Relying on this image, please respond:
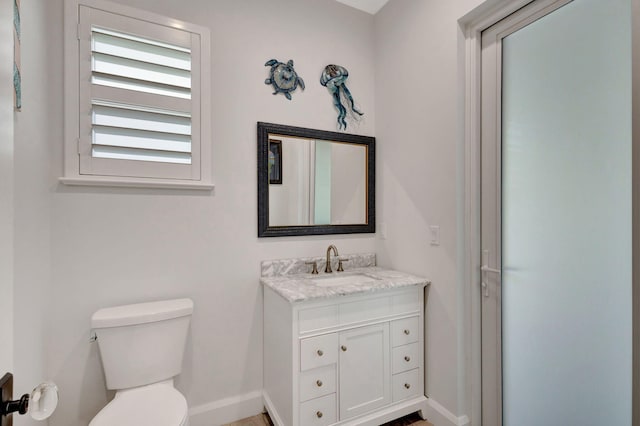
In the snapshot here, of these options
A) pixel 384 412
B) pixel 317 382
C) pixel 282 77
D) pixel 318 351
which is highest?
pixel 282 77

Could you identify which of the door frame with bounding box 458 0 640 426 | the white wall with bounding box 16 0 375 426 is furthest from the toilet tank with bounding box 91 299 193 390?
the door frame with bounding box 458 0 640 426

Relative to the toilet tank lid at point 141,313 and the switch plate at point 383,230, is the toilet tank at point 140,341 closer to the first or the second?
the toilet tank lid at point 141,313

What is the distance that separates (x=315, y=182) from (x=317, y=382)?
126 cm

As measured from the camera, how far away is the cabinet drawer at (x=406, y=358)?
188 cm

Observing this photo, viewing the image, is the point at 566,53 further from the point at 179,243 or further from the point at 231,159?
the point at 179,243

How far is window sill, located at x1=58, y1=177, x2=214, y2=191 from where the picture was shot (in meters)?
1.58

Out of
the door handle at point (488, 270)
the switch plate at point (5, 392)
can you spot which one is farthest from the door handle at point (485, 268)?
the switch plate at point (5, 392)

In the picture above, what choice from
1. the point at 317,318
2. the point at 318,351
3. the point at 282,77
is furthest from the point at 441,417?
the point at 282,77

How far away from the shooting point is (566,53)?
4.65ft

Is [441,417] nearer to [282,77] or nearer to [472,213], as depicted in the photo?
[472,213]

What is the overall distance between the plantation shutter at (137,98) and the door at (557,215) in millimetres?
1703

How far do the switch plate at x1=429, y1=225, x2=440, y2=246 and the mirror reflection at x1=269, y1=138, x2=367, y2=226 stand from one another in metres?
0.59

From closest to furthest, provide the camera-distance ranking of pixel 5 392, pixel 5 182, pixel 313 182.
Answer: pixel 5 392
pixel 5 182
pixel 313 182

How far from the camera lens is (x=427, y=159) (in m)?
1.98
